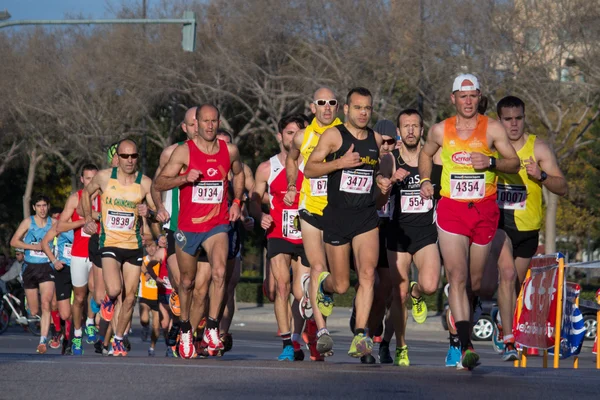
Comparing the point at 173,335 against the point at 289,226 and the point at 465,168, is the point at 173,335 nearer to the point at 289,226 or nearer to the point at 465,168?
the point at 289,226

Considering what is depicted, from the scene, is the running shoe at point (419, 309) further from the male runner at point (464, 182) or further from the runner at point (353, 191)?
the male runner at point (464, 182)

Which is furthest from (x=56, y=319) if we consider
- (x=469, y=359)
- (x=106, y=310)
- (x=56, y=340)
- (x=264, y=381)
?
(x=264, y=381)

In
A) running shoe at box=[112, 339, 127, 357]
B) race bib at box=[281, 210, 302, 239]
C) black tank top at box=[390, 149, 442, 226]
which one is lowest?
running shoe at box=[112, 339, 127, 357]

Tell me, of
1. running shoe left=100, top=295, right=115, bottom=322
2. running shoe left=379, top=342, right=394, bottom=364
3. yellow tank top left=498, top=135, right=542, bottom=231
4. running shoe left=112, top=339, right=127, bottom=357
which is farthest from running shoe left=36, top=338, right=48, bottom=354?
yellow tank top left=498, top=135, right=542, bottom=231

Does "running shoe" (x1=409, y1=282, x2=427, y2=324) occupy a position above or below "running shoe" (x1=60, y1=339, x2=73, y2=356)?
above

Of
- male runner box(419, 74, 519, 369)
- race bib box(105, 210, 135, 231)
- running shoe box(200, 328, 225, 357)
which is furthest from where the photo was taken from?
race bib box(105, 210, 135, 231)

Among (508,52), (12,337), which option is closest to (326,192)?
(12,337)

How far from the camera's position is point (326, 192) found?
440 inches

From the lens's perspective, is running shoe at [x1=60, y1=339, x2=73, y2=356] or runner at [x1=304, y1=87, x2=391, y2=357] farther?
running shoe at [x1=60, y1=339, x2=73, y2=356]

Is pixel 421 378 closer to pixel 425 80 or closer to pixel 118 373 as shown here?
pixel 118 373

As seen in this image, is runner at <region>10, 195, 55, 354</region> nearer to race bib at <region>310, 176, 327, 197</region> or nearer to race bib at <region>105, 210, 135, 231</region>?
race bib at <region>105, 210, 135, 231</region>

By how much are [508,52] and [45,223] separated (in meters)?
16.0

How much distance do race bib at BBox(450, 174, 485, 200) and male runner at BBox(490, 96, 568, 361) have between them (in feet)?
5.01

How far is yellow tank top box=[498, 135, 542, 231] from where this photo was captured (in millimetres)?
11945
